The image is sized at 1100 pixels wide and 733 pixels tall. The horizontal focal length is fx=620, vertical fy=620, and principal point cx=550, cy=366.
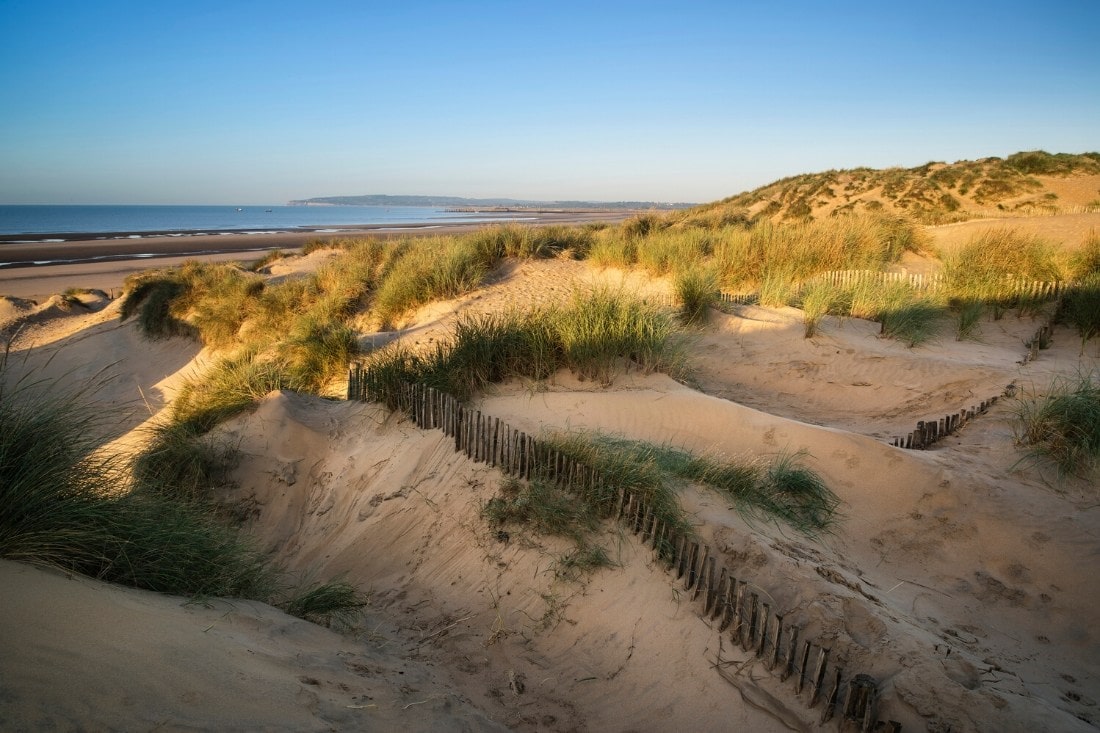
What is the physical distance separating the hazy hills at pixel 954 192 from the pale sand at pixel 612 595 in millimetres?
17246

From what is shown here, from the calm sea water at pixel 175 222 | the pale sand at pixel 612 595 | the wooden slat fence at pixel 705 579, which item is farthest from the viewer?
the calm sea water at pixel 175 222

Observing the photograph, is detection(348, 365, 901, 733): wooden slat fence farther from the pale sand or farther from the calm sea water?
the calm sea water

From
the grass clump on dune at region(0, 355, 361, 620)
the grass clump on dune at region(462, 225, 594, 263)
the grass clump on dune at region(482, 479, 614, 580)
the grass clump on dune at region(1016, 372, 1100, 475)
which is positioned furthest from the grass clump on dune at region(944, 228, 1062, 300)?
the grass clump on dune at region(0, 355, 361, 620)

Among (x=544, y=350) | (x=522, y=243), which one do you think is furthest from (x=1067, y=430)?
(x=522, y=243)

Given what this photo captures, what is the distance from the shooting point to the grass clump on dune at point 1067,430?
5.38 metres

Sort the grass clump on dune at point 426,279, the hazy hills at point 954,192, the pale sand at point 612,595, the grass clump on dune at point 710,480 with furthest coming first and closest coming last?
A: the hazy hills at point 954,192, the grass clump on dune at point 426,279, the grass clump on dune at point 710,480, the pale sand at point 612,595

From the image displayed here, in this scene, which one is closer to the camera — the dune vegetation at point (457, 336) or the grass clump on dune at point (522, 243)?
the dune vegetation at point (457, 336)

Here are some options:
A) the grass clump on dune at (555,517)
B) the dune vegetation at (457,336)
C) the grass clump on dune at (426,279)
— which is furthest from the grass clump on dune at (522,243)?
the grass clump on dune at (555,517)

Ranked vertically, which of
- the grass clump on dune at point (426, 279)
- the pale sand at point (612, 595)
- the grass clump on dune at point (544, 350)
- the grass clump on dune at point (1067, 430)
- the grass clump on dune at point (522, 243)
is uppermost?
the grass clump on dune at point (522, 243)

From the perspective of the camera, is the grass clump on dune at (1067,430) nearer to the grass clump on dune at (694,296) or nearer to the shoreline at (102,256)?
Result: the grass clump on dune at (694,296)

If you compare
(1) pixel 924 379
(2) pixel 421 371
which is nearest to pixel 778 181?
(1) pixel 924 379

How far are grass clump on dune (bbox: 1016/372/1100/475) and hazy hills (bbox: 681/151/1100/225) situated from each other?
17115 millimetres

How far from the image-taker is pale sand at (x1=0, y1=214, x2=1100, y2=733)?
2455 mm

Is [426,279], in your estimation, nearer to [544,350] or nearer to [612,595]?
[544,350]
